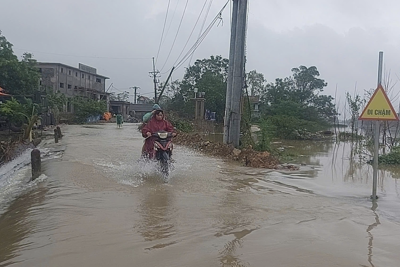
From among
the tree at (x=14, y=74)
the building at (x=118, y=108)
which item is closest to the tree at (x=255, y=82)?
the building at (x=118, y=108)

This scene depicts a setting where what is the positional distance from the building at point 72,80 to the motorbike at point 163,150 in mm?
38255

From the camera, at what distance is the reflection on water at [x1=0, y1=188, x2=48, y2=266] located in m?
4.12

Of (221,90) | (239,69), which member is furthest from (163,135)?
(221,90)

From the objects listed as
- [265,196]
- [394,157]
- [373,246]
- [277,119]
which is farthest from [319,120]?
[373,246]

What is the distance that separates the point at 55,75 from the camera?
161 feet

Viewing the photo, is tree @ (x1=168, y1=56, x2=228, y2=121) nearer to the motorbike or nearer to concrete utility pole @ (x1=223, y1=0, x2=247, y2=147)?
concrete utility pole @ (x1=223, y1=0, x2=247, y2=147)

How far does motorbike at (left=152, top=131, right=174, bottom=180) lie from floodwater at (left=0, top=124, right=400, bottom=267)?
0.28m

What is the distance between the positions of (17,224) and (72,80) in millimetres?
50612

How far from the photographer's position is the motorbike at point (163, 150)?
8.26 m

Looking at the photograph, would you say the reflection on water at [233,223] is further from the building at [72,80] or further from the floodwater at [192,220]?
the building at [72,80]

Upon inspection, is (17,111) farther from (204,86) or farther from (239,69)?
(204,86)

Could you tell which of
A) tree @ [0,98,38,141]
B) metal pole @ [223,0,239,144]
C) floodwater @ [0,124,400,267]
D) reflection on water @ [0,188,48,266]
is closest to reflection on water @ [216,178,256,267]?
floodwater @ [0,124,400,267]

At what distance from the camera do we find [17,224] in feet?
16.8

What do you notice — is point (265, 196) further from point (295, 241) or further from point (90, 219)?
point (90, 219)
